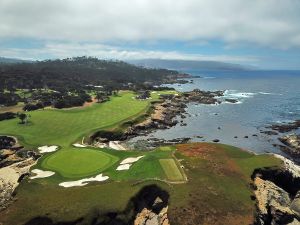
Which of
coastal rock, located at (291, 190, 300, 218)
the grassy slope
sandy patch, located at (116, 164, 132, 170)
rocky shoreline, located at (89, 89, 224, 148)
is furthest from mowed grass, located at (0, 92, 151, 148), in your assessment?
coastal rock, located at (291, 190, 300, 218)

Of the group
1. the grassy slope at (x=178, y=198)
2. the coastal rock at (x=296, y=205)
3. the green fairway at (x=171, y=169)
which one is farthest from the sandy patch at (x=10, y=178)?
the coastal rock at (x=296, y=205)

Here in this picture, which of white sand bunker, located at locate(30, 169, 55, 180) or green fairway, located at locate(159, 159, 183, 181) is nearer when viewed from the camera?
green fairway, located at locate(159, 159, 183, 181)

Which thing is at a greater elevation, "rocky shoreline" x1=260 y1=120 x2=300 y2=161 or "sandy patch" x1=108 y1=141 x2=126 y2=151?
"rocky shoreline" x1=260 y1=120 x2=300 y2=161

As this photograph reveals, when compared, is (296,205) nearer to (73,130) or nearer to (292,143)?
(292,143)

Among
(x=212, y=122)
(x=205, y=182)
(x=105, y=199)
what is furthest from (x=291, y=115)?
(x=105, y=199)

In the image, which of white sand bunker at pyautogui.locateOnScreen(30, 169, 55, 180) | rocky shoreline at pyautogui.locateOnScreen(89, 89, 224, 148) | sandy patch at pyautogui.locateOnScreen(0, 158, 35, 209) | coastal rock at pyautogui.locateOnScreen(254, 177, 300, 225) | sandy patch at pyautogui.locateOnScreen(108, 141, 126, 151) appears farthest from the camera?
rocky shoreline at pyautogui.locateOnScreen(89, 89, 224, 148)

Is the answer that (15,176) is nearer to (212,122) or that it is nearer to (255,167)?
(255,167)

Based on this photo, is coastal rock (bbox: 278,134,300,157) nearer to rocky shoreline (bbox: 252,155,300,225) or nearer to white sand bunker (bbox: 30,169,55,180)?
rocky shoreline (bbox: 252,155,300,225)
